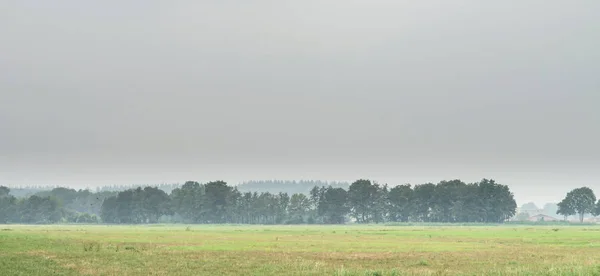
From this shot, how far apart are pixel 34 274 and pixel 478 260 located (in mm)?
38427

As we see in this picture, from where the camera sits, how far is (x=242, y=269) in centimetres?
4931

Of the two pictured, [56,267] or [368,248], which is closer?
[56,267]

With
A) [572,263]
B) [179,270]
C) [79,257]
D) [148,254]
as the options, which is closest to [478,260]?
[572,263]

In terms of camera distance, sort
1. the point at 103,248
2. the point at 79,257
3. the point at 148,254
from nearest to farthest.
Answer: the point at 79,257 → the point at 148,254 → the point at 103,248

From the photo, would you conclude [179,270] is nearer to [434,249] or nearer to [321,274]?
[321,274]

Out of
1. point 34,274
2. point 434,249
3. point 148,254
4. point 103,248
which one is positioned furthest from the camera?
point 434,249

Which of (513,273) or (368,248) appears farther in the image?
(368,248)

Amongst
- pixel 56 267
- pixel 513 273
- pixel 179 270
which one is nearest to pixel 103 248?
pixel 56 267

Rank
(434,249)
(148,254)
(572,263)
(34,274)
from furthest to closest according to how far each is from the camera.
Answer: (434,249) < (148,254) < (572,263) < (34,274)

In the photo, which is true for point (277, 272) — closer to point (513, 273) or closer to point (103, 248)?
point (513, 273)

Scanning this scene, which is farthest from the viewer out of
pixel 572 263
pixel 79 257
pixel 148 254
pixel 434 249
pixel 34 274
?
pixel 434 249

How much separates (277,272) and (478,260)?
21406 millimetres

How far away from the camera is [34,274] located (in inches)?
1730

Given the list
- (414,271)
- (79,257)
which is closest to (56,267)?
(79,257)
